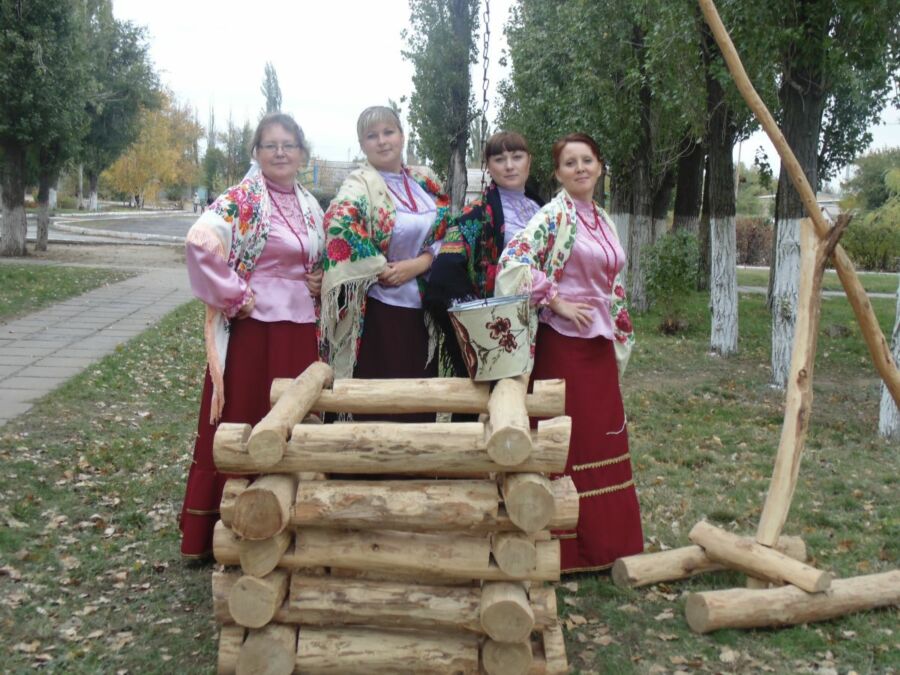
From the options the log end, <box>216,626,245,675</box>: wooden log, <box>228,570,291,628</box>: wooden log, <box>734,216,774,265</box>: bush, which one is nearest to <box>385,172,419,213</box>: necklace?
<box>228,570,291,628</box>: wooden log

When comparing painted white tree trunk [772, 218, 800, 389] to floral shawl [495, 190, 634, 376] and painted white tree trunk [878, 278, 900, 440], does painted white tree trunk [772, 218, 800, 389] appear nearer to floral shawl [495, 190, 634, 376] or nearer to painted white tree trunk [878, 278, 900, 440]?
painted white tree trunk [878, 278, 900, 440]

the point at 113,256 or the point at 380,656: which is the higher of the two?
the point at 113,256

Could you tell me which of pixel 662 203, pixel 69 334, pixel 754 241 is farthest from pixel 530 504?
pixel 754 241

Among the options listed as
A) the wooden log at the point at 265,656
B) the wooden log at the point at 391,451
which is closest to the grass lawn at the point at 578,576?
the wooden log at the point at 265,656

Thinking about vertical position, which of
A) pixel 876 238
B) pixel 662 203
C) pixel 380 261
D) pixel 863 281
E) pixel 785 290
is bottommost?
pixel 863 281

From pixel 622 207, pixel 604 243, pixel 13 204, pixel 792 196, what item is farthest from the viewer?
pixel 13 204

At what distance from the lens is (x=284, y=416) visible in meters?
3.21

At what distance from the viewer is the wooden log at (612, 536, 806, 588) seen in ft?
13.8

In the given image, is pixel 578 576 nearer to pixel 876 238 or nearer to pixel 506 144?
pixel 506 144

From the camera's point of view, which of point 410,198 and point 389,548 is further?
point 410,198

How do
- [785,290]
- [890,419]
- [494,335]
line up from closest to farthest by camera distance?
1. [494,335]
2. [890,419]
3. [785,290]

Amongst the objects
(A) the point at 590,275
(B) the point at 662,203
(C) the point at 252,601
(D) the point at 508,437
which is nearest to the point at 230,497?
(C) the point at 252,601

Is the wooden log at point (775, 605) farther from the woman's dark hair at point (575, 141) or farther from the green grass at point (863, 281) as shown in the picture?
the green grass at point (863, 281)

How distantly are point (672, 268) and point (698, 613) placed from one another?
30.3ft
